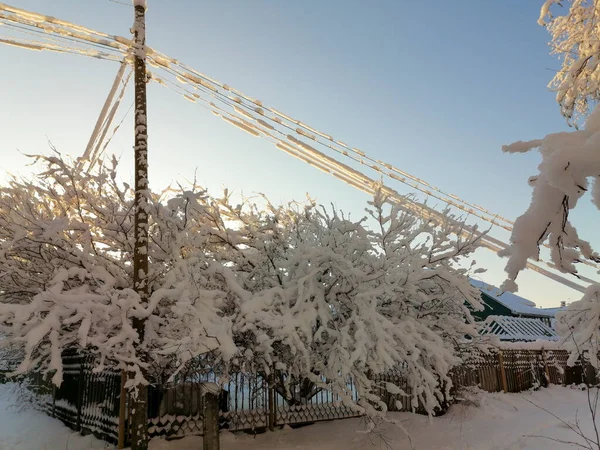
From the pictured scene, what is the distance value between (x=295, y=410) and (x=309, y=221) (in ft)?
13.4

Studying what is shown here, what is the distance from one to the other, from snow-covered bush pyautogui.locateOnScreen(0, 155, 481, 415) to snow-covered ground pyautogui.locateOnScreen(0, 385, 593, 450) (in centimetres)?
111

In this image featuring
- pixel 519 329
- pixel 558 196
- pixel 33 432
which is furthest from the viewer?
pixel 519 329

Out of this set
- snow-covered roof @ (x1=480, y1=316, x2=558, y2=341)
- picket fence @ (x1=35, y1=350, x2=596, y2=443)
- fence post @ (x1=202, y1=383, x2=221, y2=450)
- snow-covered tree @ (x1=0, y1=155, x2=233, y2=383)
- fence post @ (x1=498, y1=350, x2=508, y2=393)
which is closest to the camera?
snow-covered tree @ (x1=0, y1=155, x2=233, y2=383)

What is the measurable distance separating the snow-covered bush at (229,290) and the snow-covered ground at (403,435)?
111 centimetres

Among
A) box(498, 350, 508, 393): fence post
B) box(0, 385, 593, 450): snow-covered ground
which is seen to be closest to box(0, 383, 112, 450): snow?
box(0, 385, 593, 450): snow-covered ground

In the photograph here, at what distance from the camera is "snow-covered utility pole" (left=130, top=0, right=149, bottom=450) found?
241 inches

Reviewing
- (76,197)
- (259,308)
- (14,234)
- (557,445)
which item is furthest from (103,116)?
(557,445)

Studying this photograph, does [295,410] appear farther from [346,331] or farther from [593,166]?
[593,166]

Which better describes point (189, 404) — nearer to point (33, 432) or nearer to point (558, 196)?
point (33, 432)

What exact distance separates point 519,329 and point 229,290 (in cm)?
2010

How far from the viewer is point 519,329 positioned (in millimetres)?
22391

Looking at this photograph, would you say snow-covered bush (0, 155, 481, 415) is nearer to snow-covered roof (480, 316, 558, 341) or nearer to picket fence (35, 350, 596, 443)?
picket fence (35, 350, 596, 443)

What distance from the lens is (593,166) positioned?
2004mm

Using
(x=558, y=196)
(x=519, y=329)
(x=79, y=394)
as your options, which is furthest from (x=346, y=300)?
(x=519, y=329)
